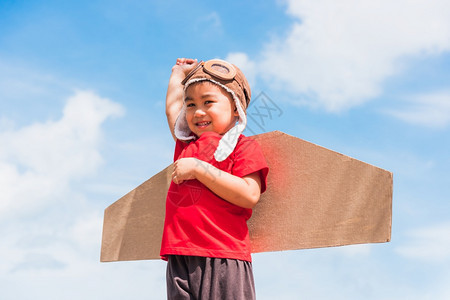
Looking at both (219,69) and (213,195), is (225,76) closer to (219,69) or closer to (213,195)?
(219,69)

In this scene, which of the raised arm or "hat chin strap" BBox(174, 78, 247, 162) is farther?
the raised arm

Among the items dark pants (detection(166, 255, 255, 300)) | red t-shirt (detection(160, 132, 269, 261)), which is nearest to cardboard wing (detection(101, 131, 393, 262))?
red t-shirt (detection(160, 132, 269, 261))

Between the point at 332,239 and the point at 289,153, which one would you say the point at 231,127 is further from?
the point at 332,239

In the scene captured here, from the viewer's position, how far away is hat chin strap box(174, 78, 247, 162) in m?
1.88

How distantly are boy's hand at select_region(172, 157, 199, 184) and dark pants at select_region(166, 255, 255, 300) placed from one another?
0.89 feet

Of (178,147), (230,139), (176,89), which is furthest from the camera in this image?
(176,89)

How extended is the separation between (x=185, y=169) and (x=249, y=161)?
0.22 m

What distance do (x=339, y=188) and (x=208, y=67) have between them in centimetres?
66

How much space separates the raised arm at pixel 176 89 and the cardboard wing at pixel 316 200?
0.35 metres

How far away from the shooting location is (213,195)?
1839 millimetres

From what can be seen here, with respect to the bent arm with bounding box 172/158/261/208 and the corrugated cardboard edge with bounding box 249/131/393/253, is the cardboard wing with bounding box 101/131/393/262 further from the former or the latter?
the bent arm with bounding box 172/158/261/208

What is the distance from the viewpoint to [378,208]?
1.83 metres

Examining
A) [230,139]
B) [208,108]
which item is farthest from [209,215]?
[208,108]

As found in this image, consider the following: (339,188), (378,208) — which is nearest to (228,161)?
(339,188)
